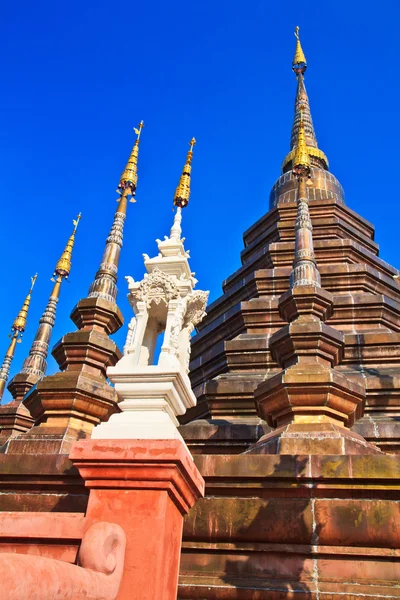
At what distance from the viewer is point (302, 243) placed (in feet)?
34.2

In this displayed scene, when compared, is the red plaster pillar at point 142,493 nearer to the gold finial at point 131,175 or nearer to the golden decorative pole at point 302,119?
the gold finial at point 131,175

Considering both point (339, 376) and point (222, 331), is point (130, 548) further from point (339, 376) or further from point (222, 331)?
point (222, 331)

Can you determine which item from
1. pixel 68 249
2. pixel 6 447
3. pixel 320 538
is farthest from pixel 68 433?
pixel 68 249

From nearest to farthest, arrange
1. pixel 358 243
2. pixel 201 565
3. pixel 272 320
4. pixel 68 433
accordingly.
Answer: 1. pixel 201 565
2. pixel 68 433
3. pixel 272 320
4. pixel 358 243

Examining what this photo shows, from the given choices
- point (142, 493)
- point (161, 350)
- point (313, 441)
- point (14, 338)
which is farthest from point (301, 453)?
point (14, 338)

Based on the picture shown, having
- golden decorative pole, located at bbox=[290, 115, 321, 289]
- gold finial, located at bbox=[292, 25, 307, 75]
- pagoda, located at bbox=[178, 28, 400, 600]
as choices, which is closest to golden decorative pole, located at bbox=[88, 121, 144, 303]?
pagoda, located at bbox=[178, 28, 400, 600]

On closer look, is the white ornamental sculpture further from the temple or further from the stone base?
the stone base

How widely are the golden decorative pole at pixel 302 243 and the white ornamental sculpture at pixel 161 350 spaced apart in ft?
9.54

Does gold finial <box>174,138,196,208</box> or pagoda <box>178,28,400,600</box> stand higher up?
gold finial <box>174,138,196,208</box>

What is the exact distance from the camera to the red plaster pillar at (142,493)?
4.11m

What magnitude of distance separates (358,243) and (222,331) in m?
5.43

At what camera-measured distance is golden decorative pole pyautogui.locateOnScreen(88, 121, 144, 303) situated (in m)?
10.2

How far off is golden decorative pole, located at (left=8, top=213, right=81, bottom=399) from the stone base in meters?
9.59

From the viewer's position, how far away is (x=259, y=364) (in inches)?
475
